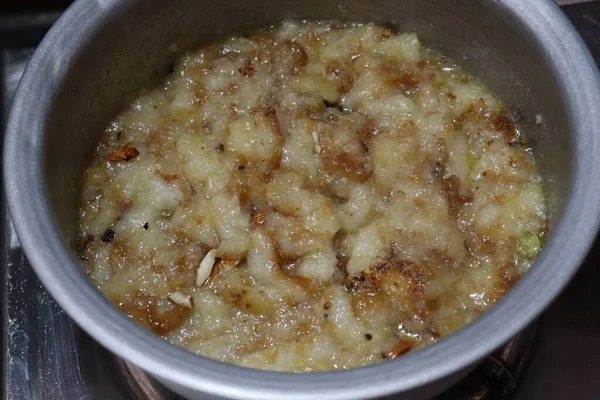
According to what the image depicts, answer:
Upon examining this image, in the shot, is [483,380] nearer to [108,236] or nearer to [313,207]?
[313,207]

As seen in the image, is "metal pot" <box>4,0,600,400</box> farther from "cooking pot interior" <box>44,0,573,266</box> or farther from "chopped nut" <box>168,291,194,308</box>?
"chopped nut" <box>168,291,194,308</box>

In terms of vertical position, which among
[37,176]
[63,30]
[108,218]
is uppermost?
[63,30]

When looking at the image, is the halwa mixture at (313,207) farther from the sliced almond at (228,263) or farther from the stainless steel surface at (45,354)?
the stainless steel surface at (45,354)

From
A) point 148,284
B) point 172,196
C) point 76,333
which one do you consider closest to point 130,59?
point 172,196

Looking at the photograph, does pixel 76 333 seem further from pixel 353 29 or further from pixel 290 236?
pixel 353 29

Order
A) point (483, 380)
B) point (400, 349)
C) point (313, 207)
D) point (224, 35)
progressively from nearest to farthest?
point (400, 349) → point (313, 207) → point (483, 380) → point (224, 35)

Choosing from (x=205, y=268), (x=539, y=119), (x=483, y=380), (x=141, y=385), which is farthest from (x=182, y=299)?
(x=539, y=119)

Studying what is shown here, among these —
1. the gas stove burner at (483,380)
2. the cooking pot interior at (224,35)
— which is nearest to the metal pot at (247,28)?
the cooking pot interior at (224,35)
